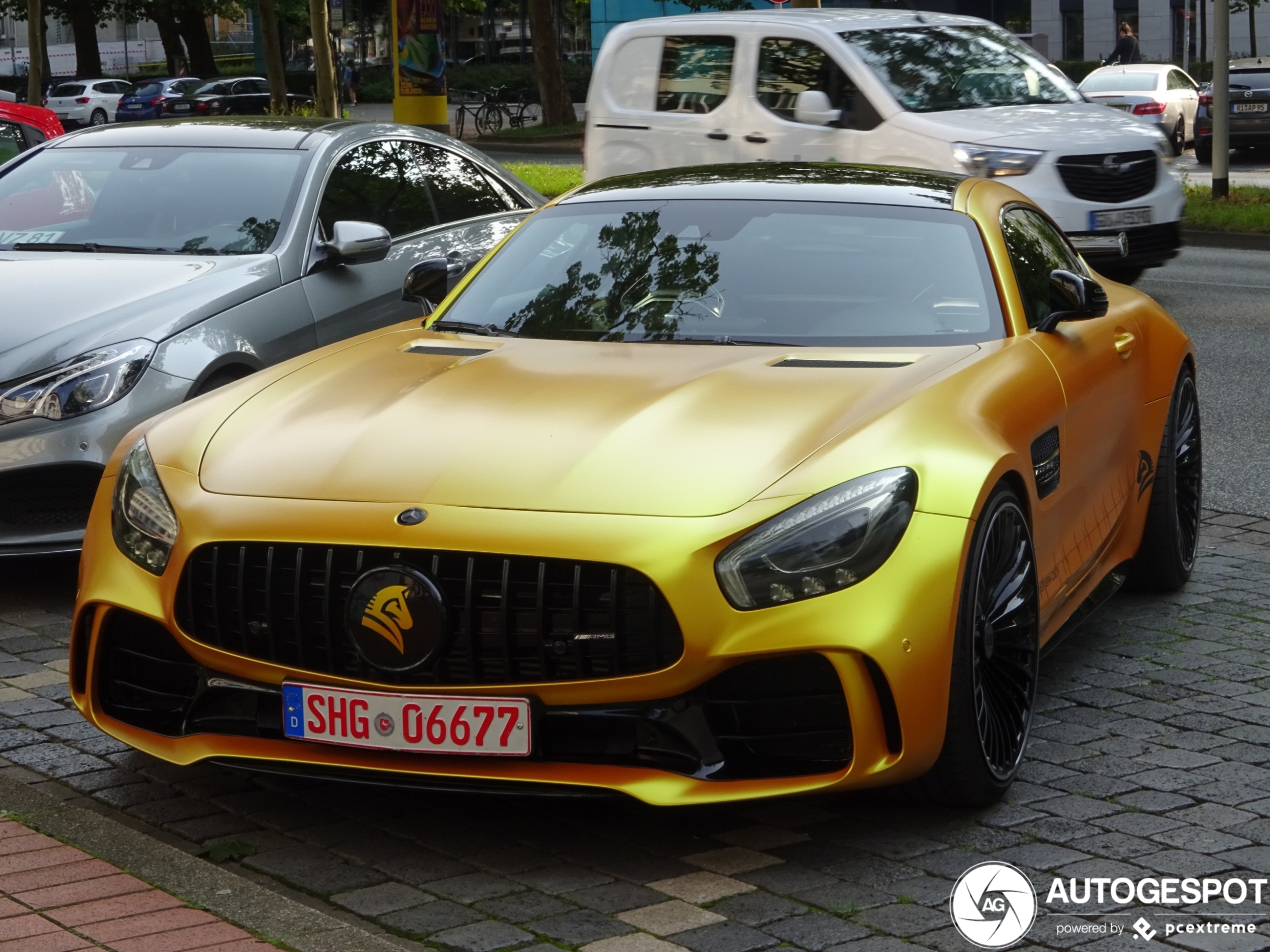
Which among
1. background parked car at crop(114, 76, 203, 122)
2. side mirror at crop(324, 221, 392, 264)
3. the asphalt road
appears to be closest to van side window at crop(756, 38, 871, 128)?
the asphalt road

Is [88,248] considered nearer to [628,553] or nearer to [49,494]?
[49,494]

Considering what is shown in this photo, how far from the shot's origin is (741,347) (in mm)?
4676

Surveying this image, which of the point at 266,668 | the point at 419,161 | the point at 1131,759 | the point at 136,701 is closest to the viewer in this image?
the point at 266,668

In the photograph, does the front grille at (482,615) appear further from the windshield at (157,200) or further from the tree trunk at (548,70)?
the tree trunk at (548,70)

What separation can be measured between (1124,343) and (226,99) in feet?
148

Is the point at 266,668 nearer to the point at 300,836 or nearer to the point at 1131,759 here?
the point at 300,836

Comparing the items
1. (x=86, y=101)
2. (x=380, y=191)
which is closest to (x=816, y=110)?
(x=380, y=191)

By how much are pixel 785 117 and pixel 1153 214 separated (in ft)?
8.47

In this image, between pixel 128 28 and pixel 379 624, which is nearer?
pixel 379 624

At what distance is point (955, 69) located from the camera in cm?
1239

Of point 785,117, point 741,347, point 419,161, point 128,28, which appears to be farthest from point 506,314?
point 128,28

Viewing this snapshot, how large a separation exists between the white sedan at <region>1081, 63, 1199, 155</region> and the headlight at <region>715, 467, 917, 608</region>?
91.7ft

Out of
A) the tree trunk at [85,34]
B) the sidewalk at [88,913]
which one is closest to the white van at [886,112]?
the sidewalk at [88,913]

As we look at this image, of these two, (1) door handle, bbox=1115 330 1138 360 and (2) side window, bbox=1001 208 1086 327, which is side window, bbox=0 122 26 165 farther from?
(1) door handle, bbox=1115 330 1138 360
